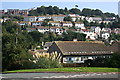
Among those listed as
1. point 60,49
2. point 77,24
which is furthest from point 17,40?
point 77,24

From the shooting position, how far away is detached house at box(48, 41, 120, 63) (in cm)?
3688

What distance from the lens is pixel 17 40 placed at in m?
35.2

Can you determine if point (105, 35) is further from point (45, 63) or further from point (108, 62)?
point (45, 63)

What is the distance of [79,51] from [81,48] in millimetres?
805

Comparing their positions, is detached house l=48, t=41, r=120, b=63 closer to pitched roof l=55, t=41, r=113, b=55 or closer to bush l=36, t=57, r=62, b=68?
pitched roof l=55, t=41, r=113, b=55

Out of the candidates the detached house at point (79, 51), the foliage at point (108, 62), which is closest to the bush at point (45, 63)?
the foliage at point (108, 62)

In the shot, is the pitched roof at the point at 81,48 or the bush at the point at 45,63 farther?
the pitched roof at the point at 81,48

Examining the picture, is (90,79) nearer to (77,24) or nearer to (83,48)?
(83,48)

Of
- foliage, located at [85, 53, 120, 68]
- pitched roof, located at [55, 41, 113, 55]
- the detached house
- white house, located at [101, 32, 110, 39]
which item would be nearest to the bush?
foliage, located at [85, 53, 120, 68]

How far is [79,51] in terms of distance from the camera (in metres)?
37.9

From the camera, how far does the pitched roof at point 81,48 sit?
3762 cm

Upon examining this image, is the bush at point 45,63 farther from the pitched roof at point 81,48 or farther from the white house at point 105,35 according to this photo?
the white house at point 105,35

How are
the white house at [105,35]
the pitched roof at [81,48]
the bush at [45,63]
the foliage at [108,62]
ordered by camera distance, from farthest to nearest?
the white house at [105,35], the pitched roof at [81,48], the foliage at [108,62], the bush at [45,63]

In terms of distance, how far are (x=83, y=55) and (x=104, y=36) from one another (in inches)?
4478
